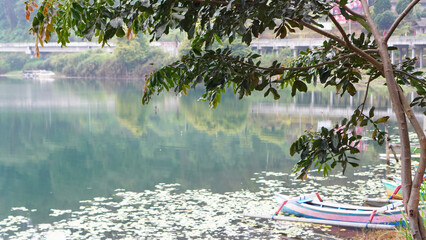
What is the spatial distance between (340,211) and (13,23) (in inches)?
3344

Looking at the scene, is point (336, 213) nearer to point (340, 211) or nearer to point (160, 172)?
point (340, 211)

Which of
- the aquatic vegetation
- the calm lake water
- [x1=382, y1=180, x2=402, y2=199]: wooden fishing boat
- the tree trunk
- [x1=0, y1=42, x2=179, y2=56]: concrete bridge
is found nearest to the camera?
the tree trunk

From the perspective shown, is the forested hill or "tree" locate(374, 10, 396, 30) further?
the forested hill

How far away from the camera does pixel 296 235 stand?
8.86 meters

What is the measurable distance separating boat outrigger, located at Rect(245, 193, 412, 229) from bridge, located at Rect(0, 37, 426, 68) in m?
18.2

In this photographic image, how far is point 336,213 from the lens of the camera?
9039 millimetres

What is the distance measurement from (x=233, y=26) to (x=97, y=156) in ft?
48.4

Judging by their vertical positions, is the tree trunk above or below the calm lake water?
above

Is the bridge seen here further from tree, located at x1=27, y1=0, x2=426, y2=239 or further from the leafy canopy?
tree, located at x1=27, y1=0, x2=426, y2=239

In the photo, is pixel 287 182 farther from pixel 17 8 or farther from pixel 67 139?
pixel 17 8

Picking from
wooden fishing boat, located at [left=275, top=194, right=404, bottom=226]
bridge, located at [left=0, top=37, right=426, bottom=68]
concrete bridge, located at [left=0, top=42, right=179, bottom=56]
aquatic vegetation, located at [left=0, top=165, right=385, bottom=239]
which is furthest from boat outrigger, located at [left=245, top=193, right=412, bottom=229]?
concrete bridge, located at [left=0, top=42, right=179, bottom=56]

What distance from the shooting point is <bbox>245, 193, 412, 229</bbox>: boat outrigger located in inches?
337

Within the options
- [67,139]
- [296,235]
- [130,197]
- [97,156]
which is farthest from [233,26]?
[67,139]

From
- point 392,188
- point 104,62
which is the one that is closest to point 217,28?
point 392,188
